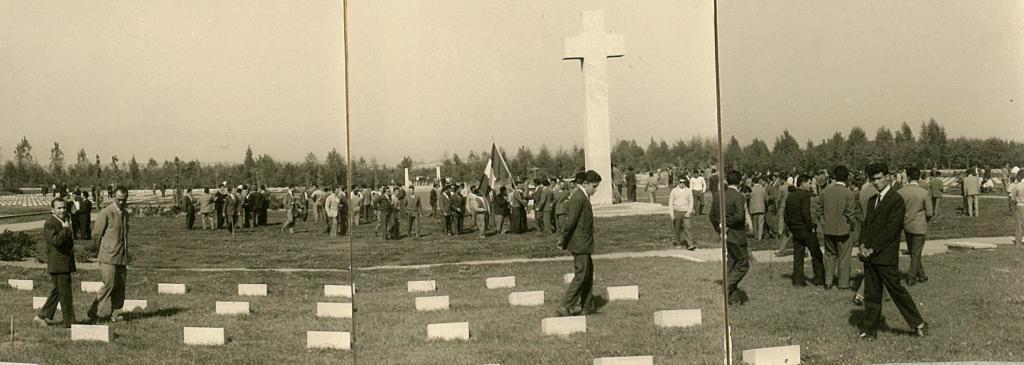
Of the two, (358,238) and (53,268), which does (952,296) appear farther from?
(53,268)

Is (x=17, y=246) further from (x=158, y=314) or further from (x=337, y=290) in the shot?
(x=337, y=290)

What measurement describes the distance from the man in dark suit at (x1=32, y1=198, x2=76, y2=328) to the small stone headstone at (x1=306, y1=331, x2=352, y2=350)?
2.64 meters

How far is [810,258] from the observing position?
8.25 metres

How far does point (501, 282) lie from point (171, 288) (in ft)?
11.2

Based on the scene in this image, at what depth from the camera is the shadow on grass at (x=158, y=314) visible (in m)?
8.56

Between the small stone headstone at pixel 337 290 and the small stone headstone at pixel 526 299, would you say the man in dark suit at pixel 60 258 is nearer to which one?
the small stone headstone at pixel 337 290

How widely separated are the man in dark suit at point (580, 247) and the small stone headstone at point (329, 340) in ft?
6.51

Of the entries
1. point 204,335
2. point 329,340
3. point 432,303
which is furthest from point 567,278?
point 204,335

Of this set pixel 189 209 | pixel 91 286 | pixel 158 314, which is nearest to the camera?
pixel 158 314

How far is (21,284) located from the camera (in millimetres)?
9594

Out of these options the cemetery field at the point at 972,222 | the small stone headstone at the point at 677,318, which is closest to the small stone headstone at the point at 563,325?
the small stone headstone at the point at 677,318

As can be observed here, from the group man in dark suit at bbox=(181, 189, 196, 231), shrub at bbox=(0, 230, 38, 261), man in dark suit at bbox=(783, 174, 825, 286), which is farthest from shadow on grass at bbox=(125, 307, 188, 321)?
man in dark suit at bbox=(783, 174, 825, 286)

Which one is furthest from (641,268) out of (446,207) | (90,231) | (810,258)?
(90,231)

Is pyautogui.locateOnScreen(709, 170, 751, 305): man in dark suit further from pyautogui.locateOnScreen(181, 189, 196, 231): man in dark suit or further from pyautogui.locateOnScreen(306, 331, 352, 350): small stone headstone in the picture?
pyautogui.locateOnScreen(181, 189, 196, 231): man in dark suit
